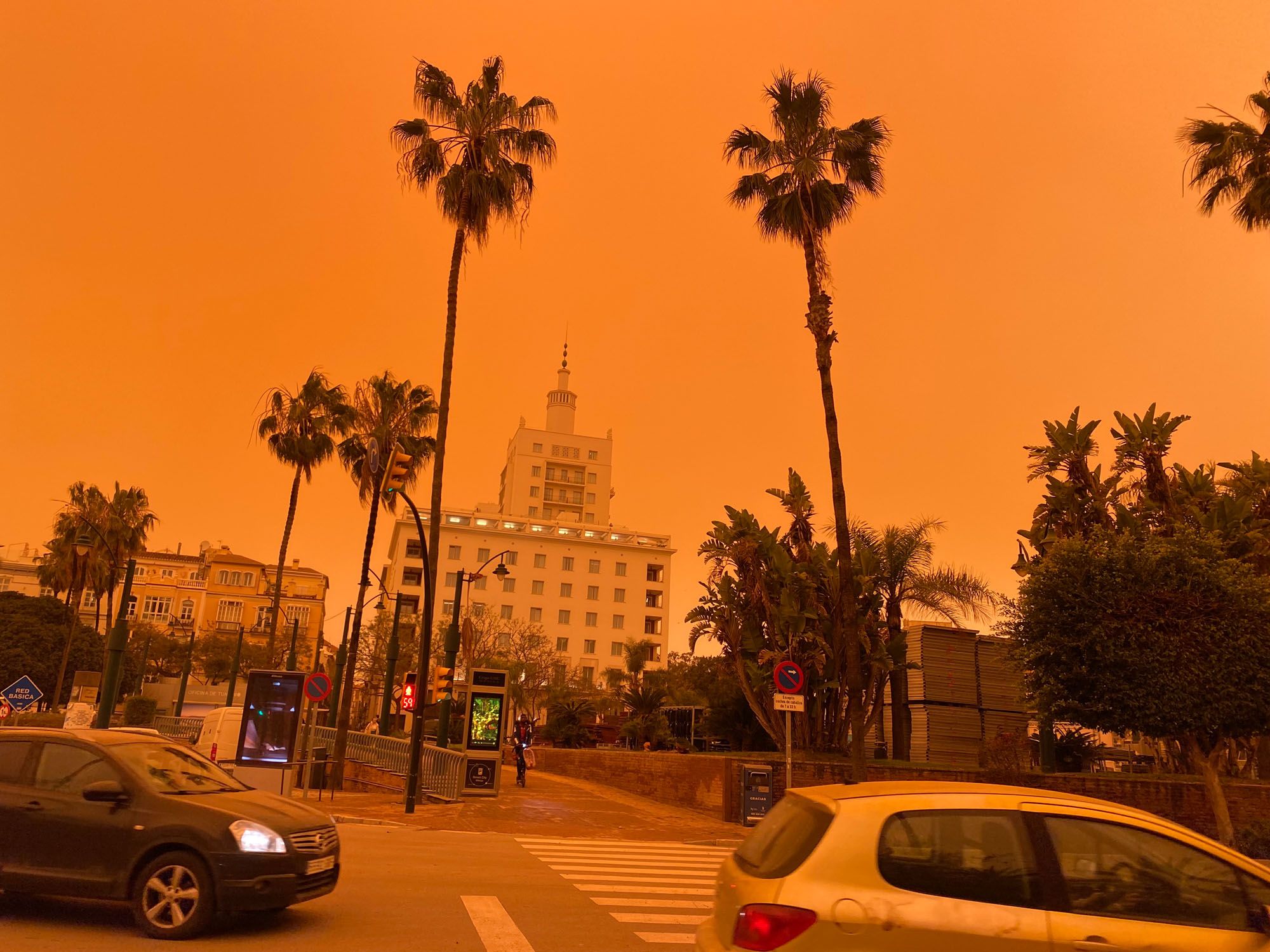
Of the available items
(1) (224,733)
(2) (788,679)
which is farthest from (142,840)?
(1) (224,733)

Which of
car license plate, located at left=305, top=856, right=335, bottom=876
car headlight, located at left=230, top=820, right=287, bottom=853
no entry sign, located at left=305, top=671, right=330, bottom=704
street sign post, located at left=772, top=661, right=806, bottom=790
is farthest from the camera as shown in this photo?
no entry sign, located at left=305, top=671, right=330, bottom=704

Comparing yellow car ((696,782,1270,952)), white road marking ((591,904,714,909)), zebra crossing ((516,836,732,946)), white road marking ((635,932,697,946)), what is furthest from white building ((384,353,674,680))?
yellow car ((696,782,1270,952))

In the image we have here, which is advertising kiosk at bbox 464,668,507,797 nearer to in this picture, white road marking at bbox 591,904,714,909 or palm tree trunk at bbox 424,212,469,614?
palm tree trunk at bbox 424,212,469,614

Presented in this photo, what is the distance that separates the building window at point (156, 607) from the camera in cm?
9656

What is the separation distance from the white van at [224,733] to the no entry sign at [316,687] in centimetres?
278

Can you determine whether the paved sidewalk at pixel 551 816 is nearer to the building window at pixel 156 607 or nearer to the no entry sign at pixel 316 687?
the no entry sign at pixel 316 687

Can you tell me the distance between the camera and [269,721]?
68.3 feet

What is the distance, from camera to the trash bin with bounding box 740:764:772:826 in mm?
20578

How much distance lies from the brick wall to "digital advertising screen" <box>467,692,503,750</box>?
17.3ft

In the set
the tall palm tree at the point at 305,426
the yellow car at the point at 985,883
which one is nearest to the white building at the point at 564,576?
the tall palm tree at the point at 305,426

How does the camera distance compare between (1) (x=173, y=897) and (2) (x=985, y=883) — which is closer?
(2) (x=985, y=883)

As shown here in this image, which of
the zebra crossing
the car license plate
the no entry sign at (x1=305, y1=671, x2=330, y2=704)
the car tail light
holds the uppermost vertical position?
the no entry sign at (x1=305, y1=671, x2=330, y2=704)

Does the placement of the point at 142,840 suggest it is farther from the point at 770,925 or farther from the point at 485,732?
the point at 485,732

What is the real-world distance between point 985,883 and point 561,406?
398 feet
